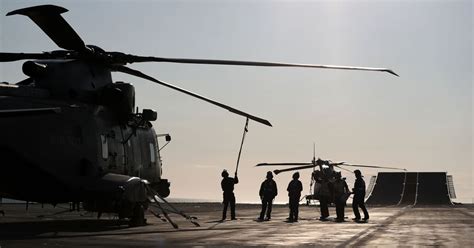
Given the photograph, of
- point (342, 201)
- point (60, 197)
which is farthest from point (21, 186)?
point (342, 201)

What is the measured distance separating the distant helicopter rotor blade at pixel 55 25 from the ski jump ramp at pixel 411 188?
75441mm

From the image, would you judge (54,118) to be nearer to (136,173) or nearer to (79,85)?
(79,85)

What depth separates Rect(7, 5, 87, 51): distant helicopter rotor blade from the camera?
1477 centimetres

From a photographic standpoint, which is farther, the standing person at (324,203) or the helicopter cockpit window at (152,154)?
the standing person at (324,203)

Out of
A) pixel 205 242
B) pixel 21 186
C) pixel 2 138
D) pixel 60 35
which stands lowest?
pixel 205 242

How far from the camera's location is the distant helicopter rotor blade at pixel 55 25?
48.5 feet

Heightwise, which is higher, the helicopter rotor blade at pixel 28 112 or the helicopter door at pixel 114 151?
the helicopter rotor blade at pixel 28 112

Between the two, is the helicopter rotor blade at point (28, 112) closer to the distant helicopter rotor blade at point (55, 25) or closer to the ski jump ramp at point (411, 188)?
the distant helicopter rotor blade at point (55, 25)

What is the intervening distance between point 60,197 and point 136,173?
3737mm

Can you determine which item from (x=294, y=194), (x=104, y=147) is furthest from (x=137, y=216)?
(x=294, y=194)

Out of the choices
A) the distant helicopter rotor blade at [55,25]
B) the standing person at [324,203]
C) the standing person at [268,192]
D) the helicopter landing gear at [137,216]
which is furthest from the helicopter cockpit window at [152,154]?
the standing person at [324,203]

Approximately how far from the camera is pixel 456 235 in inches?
635

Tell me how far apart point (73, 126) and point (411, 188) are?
86775mm

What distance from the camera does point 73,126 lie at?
16.8 m
